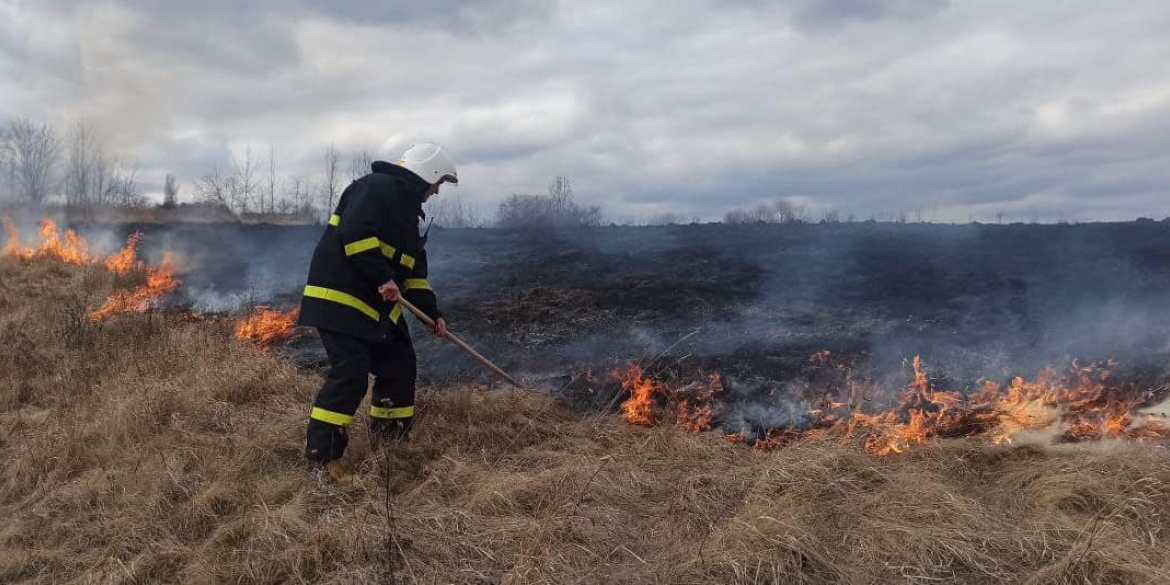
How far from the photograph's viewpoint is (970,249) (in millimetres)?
8367

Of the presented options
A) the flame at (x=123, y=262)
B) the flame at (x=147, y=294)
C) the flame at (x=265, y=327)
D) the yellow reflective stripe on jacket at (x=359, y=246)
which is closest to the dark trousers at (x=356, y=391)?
the yellow reflective stripe on jacket at (x=359, y=246)

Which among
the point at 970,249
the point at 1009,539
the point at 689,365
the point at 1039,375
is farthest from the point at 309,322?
the point at 970,249

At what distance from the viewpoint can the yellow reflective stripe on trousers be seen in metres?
4.47

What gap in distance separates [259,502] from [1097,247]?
8.73m

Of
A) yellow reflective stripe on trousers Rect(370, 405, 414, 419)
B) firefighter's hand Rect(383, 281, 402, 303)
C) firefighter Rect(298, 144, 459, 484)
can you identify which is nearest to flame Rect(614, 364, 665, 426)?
yellow reflective stripe on trousers Rect(370, 405, 414, 419)

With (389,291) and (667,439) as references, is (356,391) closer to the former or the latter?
(389,291)

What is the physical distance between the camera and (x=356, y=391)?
13.0 feet

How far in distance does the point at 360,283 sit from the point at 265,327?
170 inches

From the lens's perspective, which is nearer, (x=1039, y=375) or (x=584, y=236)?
(x=1039, y=375)

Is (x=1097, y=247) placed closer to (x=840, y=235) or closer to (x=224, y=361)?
(x=840, y=235)

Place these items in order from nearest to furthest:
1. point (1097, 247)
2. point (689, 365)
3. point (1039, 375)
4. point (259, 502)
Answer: point (259, 502), point (1039, 375), point (689, 365), point (1097, 247)

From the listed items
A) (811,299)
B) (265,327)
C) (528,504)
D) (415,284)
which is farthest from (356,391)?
(811,299)

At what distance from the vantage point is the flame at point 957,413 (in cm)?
430

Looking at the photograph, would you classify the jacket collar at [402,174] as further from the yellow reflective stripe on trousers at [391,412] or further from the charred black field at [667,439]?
the charred black field at [667,439]
